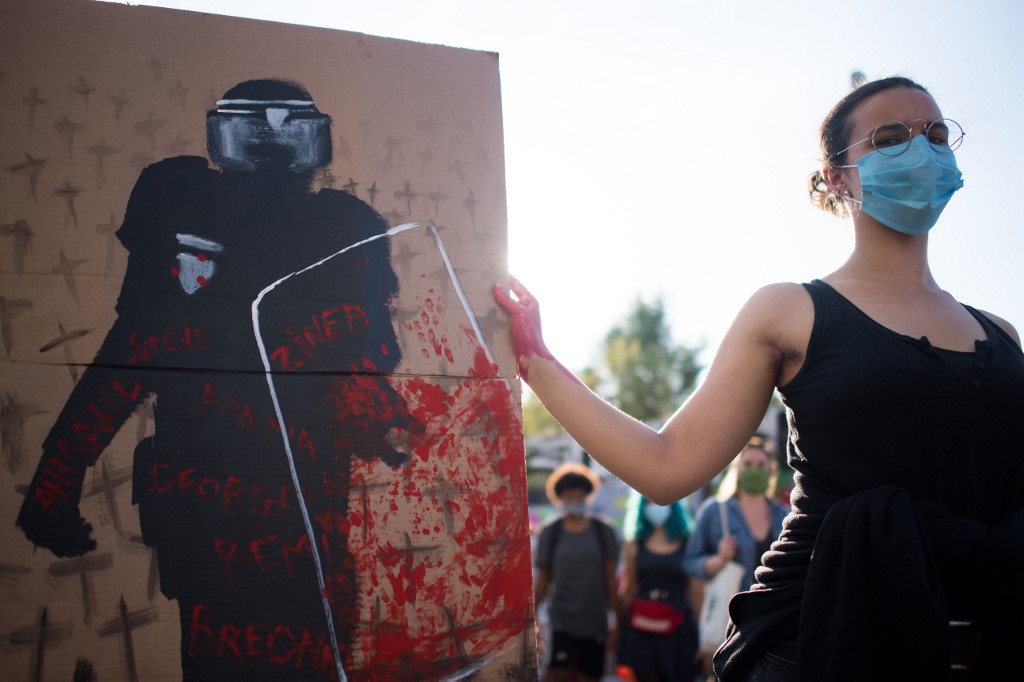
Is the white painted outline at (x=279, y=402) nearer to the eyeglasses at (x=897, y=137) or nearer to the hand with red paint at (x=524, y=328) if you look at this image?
the hand with red paint at (x=524, y=328)

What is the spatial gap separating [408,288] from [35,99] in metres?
0.81

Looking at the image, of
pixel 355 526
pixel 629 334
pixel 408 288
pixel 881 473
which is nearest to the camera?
pixel 881 473

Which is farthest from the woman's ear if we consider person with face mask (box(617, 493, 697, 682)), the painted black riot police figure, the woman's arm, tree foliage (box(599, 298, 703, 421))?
tree foliage (box(599, 298, 703, 421))

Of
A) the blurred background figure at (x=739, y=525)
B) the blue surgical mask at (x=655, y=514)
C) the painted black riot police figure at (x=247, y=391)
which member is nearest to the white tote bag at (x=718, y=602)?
the blurred background figure at (x=739, y=525)

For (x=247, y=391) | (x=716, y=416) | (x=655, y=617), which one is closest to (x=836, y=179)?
(x=716, y=416)

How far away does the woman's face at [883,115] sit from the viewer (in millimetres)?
1805

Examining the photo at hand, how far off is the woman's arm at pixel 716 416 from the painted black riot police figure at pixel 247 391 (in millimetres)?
441

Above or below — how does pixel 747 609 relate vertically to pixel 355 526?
below

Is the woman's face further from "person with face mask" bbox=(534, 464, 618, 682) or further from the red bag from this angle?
"person with face mask" bbox=(534, 464, 618, 682)

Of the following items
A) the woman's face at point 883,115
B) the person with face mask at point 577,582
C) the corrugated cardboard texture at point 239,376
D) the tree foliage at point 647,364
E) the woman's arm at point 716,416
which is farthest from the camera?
the tree foliage at point 647,364

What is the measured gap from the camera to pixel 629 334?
4328 cm

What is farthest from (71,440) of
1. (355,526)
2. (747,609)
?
(747,609)

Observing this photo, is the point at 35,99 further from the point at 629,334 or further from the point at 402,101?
the point at 629,334

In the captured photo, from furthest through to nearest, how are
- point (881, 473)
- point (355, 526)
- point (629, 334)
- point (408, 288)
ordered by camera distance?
1. point (629, 334)
2. point (408, 288)
3. point (355, 526)
4. point (881, 473)
